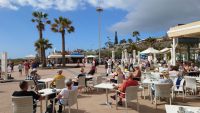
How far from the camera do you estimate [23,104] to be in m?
6.71

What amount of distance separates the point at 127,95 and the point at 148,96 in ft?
11.5

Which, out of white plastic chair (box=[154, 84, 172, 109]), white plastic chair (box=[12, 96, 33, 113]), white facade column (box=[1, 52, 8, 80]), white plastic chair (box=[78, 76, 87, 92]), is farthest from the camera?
white facade column (box=[1, 52, 8, 80])

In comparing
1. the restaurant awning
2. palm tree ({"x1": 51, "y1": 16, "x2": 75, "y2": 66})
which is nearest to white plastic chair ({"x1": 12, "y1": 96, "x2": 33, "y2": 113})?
the restaurant awning

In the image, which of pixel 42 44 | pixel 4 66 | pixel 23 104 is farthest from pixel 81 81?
pixel 42 44

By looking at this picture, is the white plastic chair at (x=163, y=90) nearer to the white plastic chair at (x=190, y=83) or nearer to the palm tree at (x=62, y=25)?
the white plastic chair at (x=190, y=83)

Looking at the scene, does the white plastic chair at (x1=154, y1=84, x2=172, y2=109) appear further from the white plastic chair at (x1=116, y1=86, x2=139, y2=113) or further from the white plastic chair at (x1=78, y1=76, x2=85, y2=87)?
the white plastic chair at (x1=78, y1=76, x2=85, y2=87)

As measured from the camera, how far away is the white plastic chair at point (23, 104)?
21.9 feet

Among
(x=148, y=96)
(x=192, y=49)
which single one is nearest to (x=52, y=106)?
(x=148, y=96)

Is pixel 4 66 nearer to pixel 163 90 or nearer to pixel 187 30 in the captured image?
pixel 187 30

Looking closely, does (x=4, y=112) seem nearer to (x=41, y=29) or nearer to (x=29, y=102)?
(x=29, y=102)

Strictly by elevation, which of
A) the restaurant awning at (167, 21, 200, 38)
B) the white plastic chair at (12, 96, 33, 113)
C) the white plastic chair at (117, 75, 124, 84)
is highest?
the restaurant awning at (167, 21, 200, 38)

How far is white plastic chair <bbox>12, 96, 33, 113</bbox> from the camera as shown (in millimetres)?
6672

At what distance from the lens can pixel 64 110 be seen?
919cm

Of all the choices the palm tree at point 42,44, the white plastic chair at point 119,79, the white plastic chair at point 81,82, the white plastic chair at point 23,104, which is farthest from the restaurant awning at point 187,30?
the palm tree at point 42,44
